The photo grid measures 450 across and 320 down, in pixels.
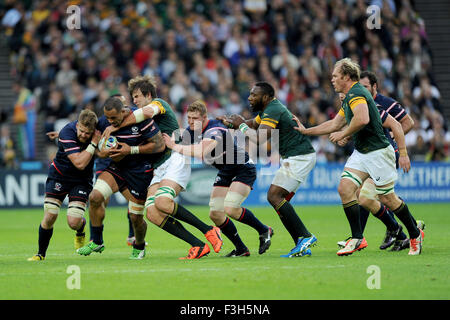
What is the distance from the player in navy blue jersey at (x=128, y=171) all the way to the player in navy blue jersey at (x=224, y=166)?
1.01ft

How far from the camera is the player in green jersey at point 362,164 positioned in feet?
31.4

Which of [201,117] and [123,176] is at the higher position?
[201,117]

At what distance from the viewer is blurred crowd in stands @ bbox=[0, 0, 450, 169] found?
843 inches

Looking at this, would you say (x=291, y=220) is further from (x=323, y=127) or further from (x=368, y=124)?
(x=368, y=124)

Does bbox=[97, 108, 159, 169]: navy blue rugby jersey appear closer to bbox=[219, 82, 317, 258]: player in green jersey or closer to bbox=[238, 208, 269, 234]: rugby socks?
bbox=[219, 82, 317, 258]: player in green jersey

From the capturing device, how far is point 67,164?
10484 mm

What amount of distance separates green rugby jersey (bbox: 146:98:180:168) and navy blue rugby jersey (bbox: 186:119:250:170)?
288 millimetres

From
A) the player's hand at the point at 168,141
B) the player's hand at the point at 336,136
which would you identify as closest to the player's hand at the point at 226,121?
the player's hand at the point at 168,141

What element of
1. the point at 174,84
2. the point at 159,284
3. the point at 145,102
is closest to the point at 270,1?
the point at 174,84

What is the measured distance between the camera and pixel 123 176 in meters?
10.1

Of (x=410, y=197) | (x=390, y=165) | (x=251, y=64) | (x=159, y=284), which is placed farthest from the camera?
(x=251, y=64)

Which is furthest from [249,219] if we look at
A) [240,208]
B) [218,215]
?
[218,215]
